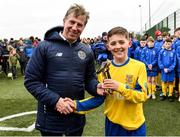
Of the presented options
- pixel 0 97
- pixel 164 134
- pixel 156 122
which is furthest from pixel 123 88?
pixel 0 97

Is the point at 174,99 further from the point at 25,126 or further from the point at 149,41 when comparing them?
the point at 25,126

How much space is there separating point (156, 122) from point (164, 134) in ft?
2.61

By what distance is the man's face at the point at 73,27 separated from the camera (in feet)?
9.46

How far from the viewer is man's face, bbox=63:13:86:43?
2.88 m

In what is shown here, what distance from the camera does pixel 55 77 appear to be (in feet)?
9.61

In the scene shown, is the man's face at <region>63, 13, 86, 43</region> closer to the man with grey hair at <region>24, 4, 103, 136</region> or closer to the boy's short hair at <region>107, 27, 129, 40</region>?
the man with grey hair at <region>24, 4, 103, 136</region>

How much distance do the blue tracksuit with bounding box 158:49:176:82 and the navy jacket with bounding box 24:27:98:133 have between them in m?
6.30

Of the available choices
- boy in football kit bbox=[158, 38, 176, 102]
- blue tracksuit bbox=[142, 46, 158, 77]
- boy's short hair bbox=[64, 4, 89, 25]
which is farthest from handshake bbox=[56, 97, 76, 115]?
blue tracksuit bbox=[142, 46, 158, 77]

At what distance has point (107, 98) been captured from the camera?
10.5ft

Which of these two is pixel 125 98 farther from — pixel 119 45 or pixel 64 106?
pixel 64 106

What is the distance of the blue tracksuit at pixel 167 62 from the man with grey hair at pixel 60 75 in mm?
6299

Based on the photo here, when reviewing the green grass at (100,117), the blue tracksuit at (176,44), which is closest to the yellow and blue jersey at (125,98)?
the green grass at (100,117)

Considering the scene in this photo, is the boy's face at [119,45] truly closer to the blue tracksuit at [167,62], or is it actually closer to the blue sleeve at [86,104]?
the blue sleeve at [86,104]

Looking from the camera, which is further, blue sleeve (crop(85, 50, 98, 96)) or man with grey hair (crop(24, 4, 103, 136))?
blue sleeve (crop(85, 50, 98, 96))
